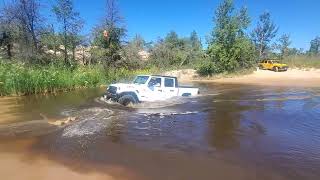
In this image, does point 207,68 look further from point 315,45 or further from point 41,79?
point 315,45

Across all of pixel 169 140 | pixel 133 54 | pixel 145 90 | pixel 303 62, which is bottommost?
pixel 169 140

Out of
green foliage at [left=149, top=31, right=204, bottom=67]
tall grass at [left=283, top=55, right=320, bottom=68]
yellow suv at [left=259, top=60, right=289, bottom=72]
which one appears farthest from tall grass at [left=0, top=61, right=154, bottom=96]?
tall grass at [left=283, top=55, right=320, bottom=68]

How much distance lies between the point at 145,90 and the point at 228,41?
94.2 ft

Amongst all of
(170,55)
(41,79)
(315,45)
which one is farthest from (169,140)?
(315,45)

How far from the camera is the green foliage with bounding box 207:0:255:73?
4169 centimetres

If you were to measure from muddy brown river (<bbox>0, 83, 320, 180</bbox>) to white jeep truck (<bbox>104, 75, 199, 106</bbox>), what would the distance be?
412mm

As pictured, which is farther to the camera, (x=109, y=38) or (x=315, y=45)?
(x=315, y=45)

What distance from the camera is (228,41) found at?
4209cm

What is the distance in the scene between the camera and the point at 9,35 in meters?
34.1

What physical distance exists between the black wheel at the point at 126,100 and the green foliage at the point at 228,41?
28.3 metres

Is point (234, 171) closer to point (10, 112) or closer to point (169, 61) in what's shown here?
point (10, 112)

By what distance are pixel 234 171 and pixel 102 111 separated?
823 centimetres

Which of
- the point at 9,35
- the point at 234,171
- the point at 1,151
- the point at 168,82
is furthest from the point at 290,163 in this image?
the point at 9,35

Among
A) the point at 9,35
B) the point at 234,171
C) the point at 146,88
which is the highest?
the point at 9,35
